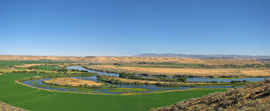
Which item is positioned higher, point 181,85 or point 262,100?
point 262,100

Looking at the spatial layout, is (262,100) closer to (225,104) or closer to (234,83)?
(225,104)

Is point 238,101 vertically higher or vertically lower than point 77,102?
higher

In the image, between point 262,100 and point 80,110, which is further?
point 80,110

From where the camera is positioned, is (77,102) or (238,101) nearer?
(238,101)

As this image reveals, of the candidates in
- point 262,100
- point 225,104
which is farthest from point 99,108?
point 262,100

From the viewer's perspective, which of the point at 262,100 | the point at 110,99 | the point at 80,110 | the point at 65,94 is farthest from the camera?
the point at 65,94

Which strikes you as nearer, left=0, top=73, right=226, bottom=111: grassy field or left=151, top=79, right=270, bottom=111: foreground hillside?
left=151, top=79, right=270, bottom=111: foreground hillside

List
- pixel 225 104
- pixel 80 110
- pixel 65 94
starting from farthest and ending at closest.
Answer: pixel 65 94 → pixel 80 110 → pixel 225 104

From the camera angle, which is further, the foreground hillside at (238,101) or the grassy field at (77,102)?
the grassy field at (77,102)

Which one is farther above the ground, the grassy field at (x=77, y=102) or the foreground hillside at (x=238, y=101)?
the foreground hillside at (x=238, y=101)

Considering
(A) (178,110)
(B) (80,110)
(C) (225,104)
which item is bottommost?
(B) (80,110)

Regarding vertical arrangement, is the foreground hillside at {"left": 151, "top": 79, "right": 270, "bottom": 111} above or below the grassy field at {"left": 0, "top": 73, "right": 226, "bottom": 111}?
above
